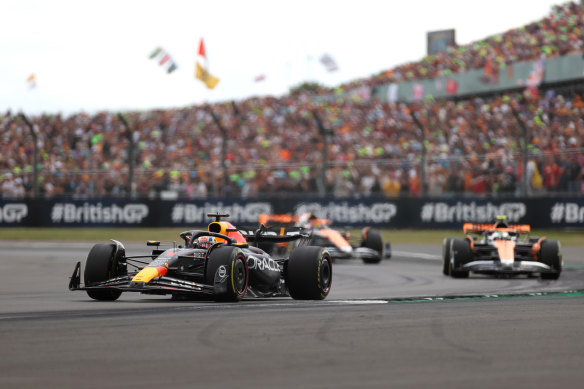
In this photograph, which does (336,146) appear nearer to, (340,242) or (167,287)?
(340,242)

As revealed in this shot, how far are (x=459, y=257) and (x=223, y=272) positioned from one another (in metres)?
6.65

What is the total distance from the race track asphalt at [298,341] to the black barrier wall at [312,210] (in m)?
14.1

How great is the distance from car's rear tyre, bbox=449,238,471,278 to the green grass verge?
1120cm

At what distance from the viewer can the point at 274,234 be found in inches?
484

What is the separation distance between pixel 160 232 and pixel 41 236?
377 cm

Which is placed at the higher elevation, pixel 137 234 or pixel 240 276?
pixel 240 276

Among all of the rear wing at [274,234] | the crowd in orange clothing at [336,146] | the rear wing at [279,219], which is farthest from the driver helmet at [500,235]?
the crowd in orange clothing at [336,146]

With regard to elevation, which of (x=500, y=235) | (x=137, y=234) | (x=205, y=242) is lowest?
(x=137, y=234)

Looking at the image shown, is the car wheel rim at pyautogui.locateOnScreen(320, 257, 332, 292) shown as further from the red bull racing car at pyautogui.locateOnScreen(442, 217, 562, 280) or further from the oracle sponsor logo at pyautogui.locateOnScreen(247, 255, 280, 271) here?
the red bull racing car at pyautogui.locateOnScreen(442, 217, 562, 280)

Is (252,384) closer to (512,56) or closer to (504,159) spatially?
(504,159)

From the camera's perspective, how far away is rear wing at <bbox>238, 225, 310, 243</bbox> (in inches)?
476

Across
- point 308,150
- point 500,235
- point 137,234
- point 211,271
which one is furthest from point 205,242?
point 308,150

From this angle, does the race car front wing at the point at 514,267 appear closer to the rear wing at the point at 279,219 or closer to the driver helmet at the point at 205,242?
the rear wing at the point at 279,219

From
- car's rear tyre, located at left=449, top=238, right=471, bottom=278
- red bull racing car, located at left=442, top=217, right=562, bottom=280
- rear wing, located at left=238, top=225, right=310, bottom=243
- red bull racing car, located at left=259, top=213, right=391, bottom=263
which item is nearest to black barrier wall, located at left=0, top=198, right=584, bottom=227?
red bull racing car, located at left=259, top=213, right=391, bottom=263
